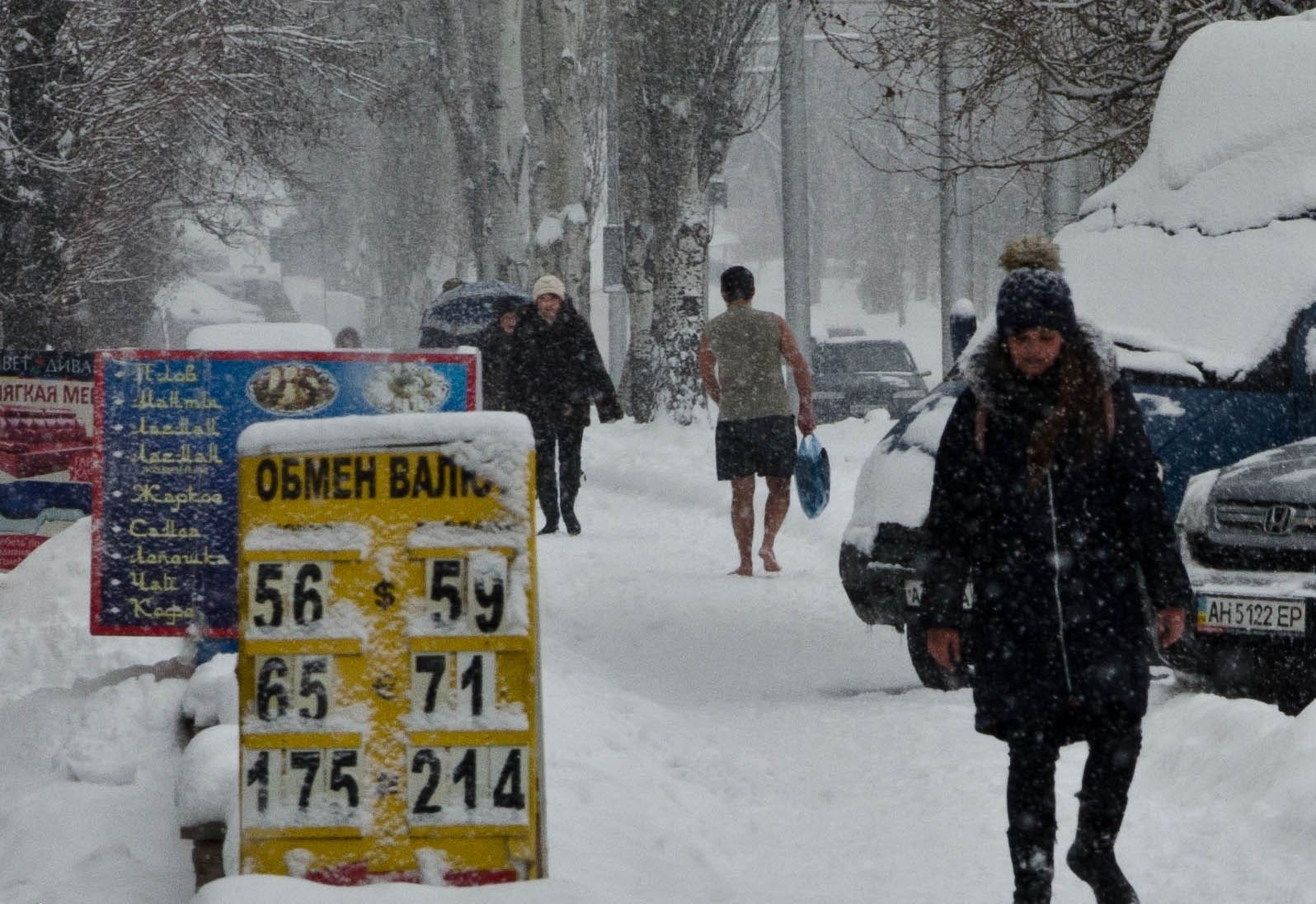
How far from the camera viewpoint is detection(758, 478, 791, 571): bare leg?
11.9 metres

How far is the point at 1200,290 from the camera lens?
8.35m

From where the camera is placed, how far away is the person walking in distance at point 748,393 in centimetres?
1162

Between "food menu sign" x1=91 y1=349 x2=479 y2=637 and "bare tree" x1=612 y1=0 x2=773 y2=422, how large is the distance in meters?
15.4

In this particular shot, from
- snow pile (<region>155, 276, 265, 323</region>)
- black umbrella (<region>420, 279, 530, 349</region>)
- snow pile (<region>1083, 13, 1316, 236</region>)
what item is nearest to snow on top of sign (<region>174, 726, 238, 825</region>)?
snow pile (<region>1083, 13, 1316, 236</region>)

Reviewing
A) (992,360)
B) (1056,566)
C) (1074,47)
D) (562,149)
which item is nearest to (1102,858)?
(1056,566)

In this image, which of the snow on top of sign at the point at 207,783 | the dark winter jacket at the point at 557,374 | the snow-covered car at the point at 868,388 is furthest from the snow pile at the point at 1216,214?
the snow-covered car at the point at 868,388

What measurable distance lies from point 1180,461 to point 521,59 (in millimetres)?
24527

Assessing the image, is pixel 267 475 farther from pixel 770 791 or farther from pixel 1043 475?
pixel 770 791

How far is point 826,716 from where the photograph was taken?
26.1 feet

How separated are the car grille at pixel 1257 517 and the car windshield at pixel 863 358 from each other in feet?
74.8

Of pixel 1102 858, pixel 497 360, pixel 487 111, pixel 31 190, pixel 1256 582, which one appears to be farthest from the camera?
pixel 487 111

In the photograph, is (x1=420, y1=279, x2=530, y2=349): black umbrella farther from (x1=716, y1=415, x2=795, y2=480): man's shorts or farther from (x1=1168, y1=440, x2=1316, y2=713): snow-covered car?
(x1=1168, y1=440, x2=1316, y2=713): snow-covered car

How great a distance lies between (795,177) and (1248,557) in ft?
48.0

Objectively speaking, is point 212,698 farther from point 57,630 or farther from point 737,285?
point 737,285
